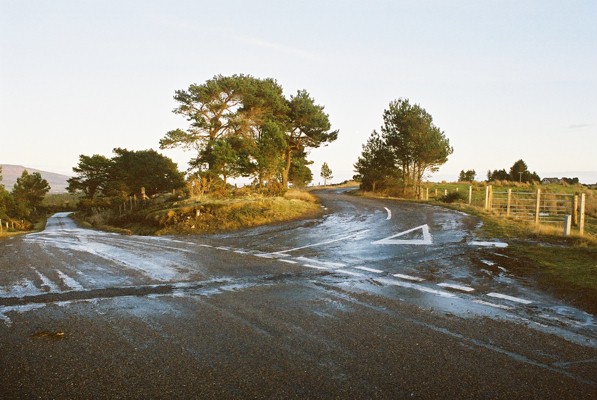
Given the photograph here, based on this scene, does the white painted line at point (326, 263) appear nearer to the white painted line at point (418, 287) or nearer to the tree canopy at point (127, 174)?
the white painted line at point (418, 287)

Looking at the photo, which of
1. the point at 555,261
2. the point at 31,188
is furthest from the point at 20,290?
the point at 31,188

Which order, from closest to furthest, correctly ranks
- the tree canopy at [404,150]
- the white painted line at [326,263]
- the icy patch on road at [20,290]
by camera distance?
1. the icy patch on road at [20,290]
2. the white painted line at [326,263]
3. the tree canopy at [404,150]

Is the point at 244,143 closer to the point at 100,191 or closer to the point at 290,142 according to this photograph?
the point at 290,142

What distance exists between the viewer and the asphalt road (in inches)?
123

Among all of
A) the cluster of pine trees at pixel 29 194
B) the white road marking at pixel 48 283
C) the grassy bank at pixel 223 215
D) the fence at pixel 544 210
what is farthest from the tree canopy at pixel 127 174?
the white road marking at pixel 48 283

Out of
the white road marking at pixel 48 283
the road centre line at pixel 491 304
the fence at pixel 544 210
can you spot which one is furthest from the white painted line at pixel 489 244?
the white road marking at pixel 48 283

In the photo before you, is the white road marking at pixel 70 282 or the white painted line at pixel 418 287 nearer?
the white painted line at pixel 418 287

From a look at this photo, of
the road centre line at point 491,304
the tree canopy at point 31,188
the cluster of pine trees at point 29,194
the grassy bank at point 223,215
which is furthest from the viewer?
the tree canopy at point 31,188

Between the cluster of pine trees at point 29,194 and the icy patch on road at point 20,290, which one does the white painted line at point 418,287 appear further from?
the cluster of pine trees at point 29,194

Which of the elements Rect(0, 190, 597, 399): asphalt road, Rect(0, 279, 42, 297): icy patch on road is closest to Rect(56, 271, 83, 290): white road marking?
Rect(0, 190, 597, 399): asphalt road

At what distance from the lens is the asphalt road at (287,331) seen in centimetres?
312

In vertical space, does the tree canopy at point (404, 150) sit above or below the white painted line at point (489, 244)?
above

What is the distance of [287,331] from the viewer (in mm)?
4316

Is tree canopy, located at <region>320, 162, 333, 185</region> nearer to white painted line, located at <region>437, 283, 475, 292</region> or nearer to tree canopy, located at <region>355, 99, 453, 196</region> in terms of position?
tree canopy, located at <region>355, 99, 453, 196</region>
